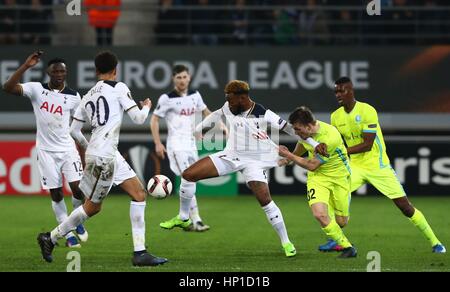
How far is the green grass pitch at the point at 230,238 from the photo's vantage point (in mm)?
11664

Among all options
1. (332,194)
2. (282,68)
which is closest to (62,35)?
(282,68)

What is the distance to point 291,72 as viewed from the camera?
21859 millimetres

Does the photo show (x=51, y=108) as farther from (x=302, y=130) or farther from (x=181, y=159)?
(x=302, y=130)

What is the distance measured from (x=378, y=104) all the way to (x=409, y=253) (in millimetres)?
9239

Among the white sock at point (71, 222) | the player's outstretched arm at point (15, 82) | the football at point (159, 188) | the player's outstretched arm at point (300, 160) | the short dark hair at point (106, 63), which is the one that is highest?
the short dark hair at point (106, 63)

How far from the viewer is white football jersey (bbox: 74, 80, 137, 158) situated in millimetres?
11500

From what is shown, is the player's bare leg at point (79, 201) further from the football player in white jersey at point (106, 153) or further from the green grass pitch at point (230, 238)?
the football player in white jersey at point (106, 153)

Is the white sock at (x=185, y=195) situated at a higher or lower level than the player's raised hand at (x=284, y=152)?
lower

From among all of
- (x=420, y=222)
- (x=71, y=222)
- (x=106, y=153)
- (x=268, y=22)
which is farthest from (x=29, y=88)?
(x=268, y=22)

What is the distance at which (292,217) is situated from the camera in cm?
1792

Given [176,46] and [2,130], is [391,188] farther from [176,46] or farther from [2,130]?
[2,130]

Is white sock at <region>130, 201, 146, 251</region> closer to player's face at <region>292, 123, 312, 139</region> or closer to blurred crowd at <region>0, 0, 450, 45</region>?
player's face at <region>292, 123, 312, 139</region>

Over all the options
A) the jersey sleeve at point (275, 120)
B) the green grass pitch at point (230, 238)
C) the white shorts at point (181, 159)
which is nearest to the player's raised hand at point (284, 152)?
the jersey sleeve at point (275, 120)

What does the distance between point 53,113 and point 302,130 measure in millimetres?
3350
